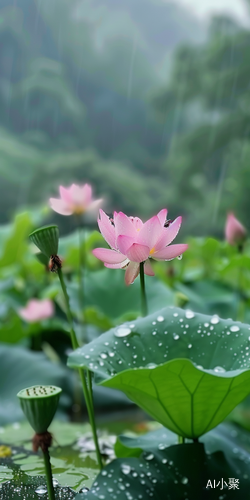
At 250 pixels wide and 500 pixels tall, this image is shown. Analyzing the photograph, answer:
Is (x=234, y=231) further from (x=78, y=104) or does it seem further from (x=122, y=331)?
(x=78, y=104)

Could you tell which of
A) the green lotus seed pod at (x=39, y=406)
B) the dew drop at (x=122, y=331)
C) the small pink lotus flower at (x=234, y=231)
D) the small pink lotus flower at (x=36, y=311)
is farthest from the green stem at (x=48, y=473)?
the small pink lotus flower at (x=36, y=311)

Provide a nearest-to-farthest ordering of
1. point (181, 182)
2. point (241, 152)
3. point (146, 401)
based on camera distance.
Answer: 1. point (146, 401)
2. point (241, 152)
3. point (181, 182)

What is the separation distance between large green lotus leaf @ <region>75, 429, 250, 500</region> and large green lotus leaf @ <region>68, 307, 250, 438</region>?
0.08ft

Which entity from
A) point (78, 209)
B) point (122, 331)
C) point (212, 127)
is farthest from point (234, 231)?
point (212, 127)

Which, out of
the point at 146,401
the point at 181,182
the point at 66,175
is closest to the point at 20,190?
the point at 66,175

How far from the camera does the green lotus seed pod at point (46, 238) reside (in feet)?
1.25

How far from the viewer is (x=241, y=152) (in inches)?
245

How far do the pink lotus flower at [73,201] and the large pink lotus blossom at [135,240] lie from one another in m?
0.12

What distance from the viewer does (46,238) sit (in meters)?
0.38

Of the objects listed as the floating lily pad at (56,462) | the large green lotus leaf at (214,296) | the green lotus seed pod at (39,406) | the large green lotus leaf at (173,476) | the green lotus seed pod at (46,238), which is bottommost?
the floating lily pad at (56,462)

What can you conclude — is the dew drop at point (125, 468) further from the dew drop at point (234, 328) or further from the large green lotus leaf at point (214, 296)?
the large green lotus leaf at point (214, 296)

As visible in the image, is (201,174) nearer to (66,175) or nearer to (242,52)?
(242,52)

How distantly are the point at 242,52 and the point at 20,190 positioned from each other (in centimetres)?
423

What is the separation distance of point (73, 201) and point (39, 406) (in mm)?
329
